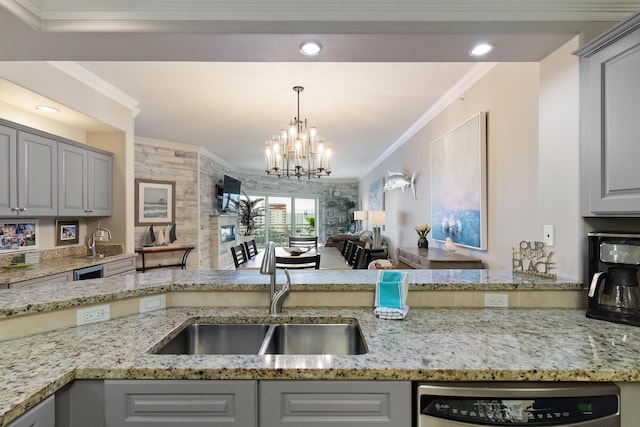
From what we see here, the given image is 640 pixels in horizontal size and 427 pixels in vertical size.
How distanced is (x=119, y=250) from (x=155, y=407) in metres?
3.36

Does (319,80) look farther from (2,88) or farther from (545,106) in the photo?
(2,88)

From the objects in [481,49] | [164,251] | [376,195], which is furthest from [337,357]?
[376,195]

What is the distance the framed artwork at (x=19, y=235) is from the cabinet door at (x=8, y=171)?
42 centimetres

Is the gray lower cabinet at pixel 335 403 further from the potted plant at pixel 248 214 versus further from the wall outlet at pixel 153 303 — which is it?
the potted plant at pixel 248 214

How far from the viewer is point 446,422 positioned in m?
0.92

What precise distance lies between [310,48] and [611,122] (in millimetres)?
1419

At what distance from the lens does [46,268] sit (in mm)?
2684

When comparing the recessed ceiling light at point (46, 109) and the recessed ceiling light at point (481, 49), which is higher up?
the recessed ceiling light at point (46, 109)

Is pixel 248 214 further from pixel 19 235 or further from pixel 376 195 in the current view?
pixel 19 235

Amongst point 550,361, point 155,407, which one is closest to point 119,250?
point 155,407

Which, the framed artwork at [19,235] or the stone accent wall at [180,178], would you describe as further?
the stone accent wall at [180,178]

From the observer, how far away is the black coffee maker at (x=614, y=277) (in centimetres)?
126

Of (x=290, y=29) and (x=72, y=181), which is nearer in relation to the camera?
(x=290, y=29)

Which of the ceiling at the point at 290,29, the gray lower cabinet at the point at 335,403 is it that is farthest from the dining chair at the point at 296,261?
the gray lower cabinet at the point at 335,403
